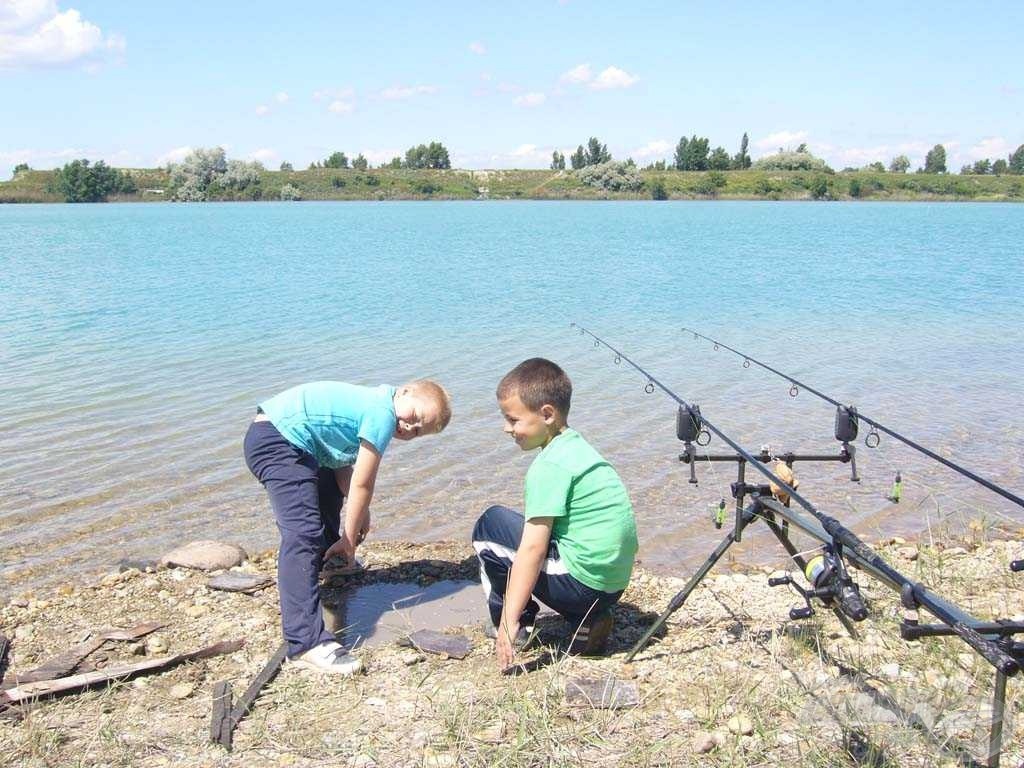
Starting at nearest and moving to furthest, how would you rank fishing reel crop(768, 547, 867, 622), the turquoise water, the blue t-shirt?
1. fishing reel crop(768, 547, 867, 622)
2. the blue t-shirt
3. the turquoise water

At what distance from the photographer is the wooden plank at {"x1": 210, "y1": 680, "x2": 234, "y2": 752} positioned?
3.21 metres

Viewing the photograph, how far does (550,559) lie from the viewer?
3.83 metres

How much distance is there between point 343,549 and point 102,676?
131cm

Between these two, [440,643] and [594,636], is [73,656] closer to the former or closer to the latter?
[440,643]

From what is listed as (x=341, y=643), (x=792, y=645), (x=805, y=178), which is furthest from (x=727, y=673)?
(x=805, y=178)

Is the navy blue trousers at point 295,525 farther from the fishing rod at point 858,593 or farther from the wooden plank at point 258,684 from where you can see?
the fishing rod at point 858,593

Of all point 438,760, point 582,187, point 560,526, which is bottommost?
point 438,760

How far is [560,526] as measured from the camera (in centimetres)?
380

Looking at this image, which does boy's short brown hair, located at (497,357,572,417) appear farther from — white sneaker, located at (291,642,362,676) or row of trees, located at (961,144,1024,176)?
row of trees, located at (961,144,1024,176)

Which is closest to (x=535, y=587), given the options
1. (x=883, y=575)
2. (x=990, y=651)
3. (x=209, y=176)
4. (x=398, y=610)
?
(x=398, y=610)

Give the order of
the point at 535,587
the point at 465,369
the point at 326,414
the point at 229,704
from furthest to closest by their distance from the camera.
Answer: the point at 465,369
the point at 326,414
the point at 535,587
the point at 229,704

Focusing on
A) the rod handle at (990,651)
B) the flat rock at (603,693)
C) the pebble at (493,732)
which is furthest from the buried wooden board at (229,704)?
the rod handle at (990,651)

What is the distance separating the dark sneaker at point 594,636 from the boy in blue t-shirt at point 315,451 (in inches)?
→ 40.0

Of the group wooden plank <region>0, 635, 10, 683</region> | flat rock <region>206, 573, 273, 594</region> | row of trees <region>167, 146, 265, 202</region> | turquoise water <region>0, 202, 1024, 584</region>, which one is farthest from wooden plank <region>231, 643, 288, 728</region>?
row of trees <region>167, 146, 265, 202</region>
